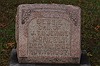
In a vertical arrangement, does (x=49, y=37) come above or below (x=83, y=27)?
above

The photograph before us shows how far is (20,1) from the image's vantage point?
9.26 meters

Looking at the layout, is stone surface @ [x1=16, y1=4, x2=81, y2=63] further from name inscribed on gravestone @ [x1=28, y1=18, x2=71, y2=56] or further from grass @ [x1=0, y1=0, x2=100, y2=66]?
grass @ [x1=0, y1=0, x2=100, y2=66]

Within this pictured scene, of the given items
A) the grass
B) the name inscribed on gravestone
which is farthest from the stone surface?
the grass

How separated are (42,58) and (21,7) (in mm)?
857

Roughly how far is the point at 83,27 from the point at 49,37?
2617mm

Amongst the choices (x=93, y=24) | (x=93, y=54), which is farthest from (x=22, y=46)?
(x=93, y=24)

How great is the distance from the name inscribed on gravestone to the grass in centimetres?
103

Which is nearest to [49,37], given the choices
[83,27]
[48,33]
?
[48,33]

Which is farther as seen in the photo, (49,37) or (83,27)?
(83,27)

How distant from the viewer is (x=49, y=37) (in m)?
5.04

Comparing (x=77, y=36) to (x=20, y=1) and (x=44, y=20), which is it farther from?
(x=20, y=1)

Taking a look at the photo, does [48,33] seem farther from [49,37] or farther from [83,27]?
[83,27]

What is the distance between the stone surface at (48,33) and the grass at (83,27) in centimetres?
97

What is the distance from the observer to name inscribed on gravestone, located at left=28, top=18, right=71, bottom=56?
498cm
